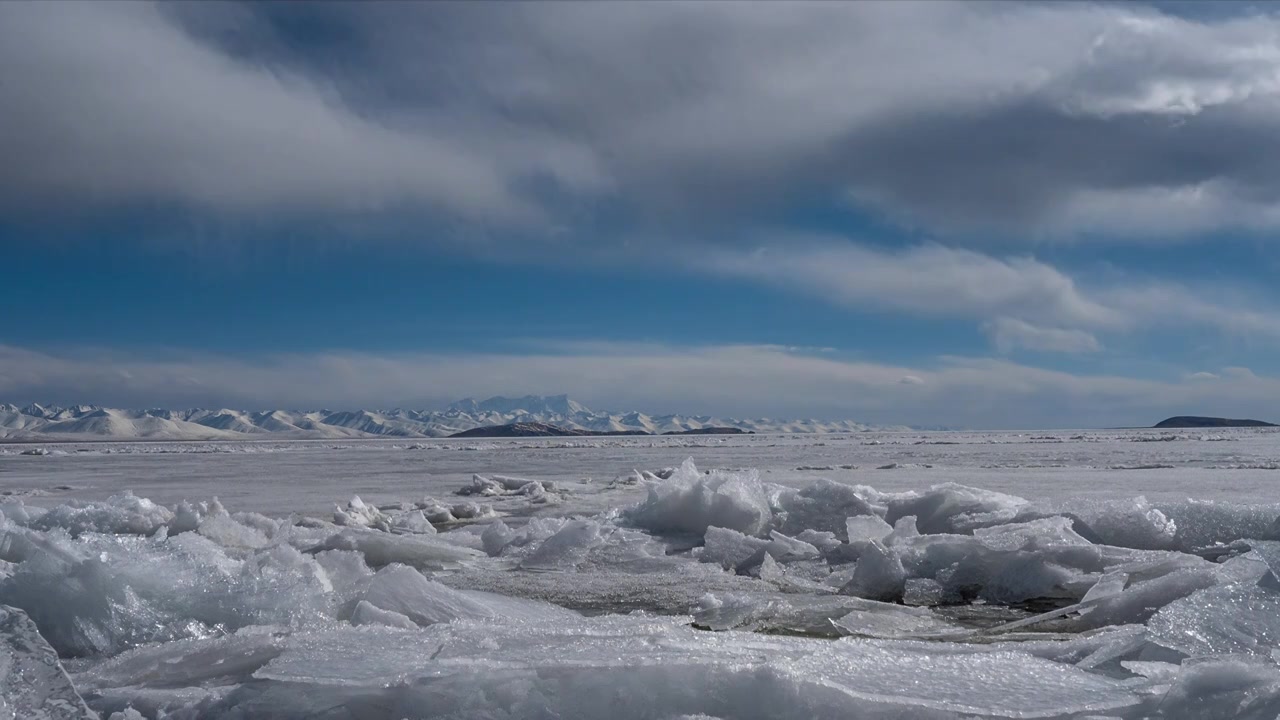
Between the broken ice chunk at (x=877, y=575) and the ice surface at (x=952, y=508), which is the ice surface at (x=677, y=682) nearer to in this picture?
the broken ice chunk at (x=877, y=575)

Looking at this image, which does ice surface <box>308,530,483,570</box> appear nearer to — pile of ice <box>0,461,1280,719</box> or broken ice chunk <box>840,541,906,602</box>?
pile of ice <box>0,461,1280,719</box>

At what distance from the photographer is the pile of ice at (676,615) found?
7.22ft

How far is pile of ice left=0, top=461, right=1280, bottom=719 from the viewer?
2.20 metres

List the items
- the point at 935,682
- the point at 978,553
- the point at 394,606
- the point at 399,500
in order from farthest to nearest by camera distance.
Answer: the point at 399,500, the point at 978,553, the point at 394,606, the point at 935,682

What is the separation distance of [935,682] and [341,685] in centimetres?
164

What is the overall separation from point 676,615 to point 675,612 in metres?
A: 0.16

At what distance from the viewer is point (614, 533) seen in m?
6.45

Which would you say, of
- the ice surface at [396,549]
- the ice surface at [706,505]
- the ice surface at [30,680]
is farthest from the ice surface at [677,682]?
the ice surface at [706,505]

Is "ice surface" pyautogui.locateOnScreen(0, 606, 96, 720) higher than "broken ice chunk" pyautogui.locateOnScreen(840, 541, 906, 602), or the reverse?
"ice surface" pyautogui.locateOnScreen(0, 606, 96, 720)

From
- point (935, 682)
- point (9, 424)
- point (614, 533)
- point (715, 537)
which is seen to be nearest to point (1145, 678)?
point (935, 682)

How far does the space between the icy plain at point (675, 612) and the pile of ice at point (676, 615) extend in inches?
0.4

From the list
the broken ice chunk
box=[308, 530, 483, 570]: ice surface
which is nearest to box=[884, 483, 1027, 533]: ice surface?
the broken ice chunk

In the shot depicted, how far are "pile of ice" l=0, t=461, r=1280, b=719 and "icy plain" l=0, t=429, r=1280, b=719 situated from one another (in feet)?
0.04

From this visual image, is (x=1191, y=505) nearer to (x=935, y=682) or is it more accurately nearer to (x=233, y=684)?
(x=935, y=682)
